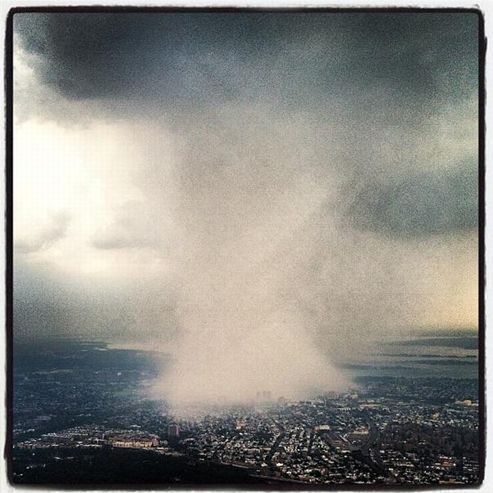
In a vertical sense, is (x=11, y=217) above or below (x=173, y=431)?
above

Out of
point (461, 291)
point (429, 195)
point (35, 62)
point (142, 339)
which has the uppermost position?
point (35, 62)

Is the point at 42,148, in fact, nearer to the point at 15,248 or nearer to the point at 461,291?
the point at 15,248

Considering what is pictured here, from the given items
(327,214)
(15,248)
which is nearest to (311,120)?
(327,214)

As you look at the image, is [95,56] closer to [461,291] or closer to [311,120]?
[311,120]

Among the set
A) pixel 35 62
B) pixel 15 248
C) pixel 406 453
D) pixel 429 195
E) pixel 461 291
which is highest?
pixel 35 62

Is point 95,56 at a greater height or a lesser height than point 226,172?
greater

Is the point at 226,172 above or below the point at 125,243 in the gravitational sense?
above

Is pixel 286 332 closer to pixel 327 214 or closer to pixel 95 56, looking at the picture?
pixel 327 214

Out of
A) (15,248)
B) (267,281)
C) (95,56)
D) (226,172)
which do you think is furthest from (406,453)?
(95,56)
